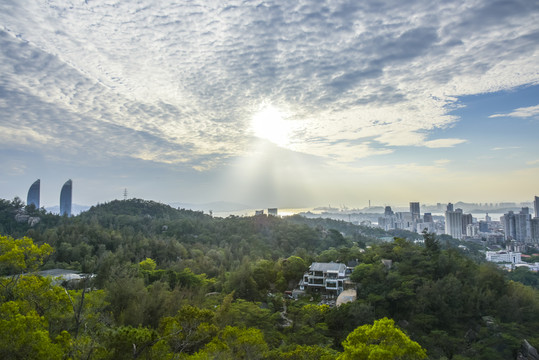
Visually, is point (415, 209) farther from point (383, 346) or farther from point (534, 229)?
point (383, 346)

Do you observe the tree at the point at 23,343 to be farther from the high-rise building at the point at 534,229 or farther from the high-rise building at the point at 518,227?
the high-rise building at the point at 534,229

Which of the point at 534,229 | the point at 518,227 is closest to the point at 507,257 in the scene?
the point at 534,229

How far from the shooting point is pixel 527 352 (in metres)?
12.4

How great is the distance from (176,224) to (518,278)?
33356 mm

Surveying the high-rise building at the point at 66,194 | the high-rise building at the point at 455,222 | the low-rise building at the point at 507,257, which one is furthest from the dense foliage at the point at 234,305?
the high-rise building at the point at 455,222

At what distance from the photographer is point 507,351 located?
12.3m

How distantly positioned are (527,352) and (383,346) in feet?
36.4

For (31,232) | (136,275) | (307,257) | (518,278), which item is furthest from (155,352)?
(518,278)

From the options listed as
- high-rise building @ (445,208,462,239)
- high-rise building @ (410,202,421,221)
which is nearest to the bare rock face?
high-rise building @ (445,208,462,239)

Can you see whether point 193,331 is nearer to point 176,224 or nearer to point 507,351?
point 507,351

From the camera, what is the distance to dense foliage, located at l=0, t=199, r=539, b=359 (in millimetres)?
6066

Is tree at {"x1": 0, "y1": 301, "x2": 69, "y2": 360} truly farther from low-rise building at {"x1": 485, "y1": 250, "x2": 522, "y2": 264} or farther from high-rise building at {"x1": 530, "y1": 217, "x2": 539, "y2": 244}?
high-rise building at {"x1": 530, "y1": 217, "x2": 539, "y2": 244}

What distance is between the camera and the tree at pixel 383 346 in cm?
525

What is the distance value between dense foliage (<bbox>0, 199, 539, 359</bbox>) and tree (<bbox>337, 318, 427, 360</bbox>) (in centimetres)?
2
